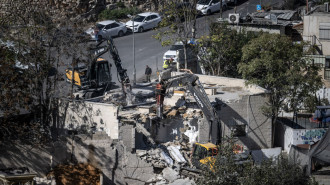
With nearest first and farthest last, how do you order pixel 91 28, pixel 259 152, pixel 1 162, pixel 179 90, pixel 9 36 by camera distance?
pixel 1 162 < pixel 9 36 < pixel 259 152 < pixel 179 90 < pixel 91 28

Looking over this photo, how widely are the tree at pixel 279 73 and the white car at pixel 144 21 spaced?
1874cm

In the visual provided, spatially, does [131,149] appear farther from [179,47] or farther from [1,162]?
[179,47]

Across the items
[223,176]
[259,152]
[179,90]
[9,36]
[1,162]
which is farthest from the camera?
[179,90]

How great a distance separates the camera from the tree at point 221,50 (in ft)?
125

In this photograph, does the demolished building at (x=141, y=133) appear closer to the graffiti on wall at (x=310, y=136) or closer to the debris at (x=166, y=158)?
the debris at (x=166, y=158)

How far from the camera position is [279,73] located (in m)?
29.8

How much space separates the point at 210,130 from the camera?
27.1 meters

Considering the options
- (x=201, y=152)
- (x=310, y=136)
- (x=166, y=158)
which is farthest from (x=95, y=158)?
(x=310, y=136)

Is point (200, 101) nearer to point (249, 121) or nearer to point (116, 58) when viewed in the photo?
point (249, 121)

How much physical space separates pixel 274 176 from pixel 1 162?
12669mm


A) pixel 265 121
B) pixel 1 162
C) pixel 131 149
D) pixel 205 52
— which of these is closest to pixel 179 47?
pixel 205 52

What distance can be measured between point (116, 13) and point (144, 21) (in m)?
4.28

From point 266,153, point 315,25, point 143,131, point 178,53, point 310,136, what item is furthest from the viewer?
point 315,25

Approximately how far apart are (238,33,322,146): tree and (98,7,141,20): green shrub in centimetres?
2230
